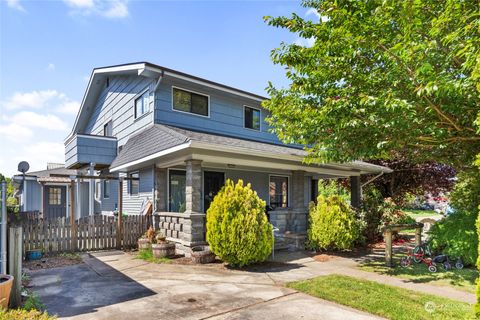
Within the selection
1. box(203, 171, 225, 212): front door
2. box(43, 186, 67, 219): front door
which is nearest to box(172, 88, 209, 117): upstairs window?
box(203, 171, 225, 212): front door

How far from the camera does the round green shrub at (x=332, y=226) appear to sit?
9.66 metres

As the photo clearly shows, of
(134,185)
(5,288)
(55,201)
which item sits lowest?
(55,201)

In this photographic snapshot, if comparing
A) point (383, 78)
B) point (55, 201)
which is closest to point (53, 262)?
point (383, 78)

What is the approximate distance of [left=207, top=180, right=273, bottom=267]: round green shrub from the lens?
7590 millimetres

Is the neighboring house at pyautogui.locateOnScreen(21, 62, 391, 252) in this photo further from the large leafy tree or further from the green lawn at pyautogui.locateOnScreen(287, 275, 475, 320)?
the green lawn at pyautogui.locateOnScreen(287, 275, 475, 320)

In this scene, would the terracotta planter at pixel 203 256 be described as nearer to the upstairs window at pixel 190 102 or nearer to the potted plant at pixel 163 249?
the potted plant at pixel 163 249

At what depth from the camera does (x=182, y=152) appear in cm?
911

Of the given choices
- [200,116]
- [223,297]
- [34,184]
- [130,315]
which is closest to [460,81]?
[223,297]

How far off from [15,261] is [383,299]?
618 centimetres

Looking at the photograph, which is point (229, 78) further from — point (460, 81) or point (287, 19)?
point (460, 81)

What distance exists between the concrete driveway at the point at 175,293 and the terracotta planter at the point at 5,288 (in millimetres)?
677

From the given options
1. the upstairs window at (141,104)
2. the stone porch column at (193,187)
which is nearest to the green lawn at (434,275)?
the stone porch column at (193,187)

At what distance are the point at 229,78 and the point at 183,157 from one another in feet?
23.9

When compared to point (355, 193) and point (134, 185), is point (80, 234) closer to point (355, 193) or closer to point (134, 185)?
point (134, 185)
